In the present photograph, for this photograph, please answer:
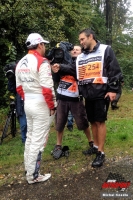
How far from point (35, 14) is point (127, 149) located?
678 centimetres

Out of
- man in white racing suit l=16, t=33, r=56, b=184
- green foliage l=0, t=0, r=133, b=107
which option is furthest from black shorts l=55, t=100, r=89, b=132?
green foliage l=0, t=0, r=133, b=107

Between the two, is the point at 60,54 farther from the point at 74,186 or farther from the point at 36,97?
the point at 74,186

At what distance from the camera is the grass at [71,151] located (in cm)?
421

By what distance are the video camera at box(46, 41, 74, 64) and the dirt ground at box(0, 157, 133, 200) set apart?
1.84m

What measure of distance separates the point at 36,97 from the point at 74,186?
137cm

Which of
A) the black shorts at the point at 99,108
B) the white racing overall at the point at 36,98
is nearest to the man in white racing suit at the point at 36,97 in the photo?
the white racing overall at the point at 36,98

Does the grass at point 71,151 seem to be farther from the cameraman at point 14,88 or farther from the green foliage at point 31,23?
the green foliage at point 31,23

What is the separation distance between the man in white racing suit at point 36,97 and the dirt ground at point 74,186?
0.65ft

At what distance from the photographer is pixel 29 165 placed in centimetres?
367

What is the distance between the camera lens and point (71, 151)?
4992mm

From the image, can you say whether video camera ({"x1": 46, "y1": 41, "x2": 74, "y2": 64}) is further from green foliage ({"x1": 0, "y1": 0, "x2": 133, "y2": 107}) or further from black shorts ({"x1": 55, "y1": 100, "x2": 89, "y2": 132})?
green foliage ({"x1": 0, "y1": 0, "x2": 133, "y2": 107})

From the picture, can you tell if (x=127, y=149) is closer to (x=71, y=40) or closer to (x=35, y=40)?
(x=35, y=40)

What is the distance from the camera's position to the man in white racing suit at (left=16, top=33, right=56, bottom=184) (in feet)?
11.5

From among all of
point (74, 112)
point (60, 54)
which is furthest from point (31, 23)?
point (74, 112)
